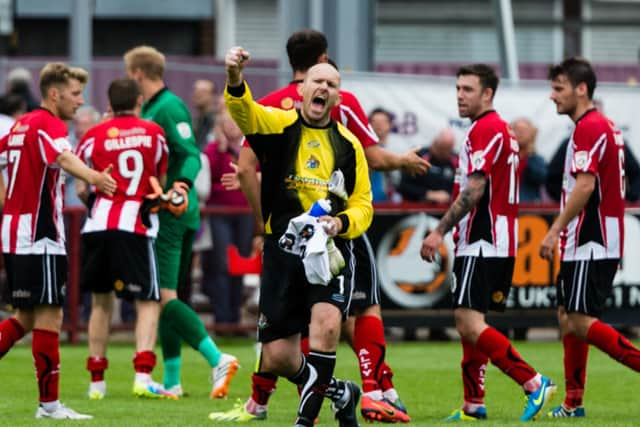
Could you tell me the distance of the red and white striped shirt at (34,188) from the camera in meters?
A: 10.4

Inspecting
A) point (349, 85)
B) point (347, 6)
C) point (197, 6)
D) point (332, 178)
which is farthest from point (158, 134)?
point (197, 6)

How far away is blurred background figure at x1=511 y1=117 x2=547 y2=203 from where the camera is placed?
58.0 ft

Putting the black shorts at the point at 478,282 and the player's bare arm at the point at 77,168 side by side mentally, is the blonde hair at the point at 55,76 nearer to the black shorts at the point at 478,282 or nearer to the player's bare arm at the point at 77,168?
the player's bare arm at the point at 77,168

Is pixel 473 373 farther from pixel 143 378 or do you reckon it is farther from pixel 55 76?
pixel 55 76

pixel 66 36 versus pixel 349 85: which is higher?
pixel 66 36

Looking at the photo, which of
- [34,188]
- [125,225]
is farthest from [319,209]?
[125,225]

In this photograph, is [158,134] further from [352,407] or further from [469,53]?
[469,53]

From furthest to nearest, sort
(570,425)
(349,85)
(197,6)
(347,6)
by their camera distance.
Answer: (197,6)
(347,6)
(349,85)
(570,425)

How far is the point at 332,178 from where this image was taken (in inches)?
365

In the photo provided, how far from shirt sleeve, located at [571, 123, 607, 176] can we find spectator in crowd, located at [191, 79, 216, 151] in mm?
8196

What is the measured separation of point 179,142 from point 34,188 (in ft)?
6.68

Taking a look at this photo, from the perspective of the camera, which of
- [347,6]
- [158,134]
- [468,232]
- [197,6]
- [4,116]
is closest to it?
[468,232]

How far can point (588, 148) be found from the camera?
35.1 ft

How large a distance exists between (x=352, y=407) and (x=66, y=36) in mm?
22313
